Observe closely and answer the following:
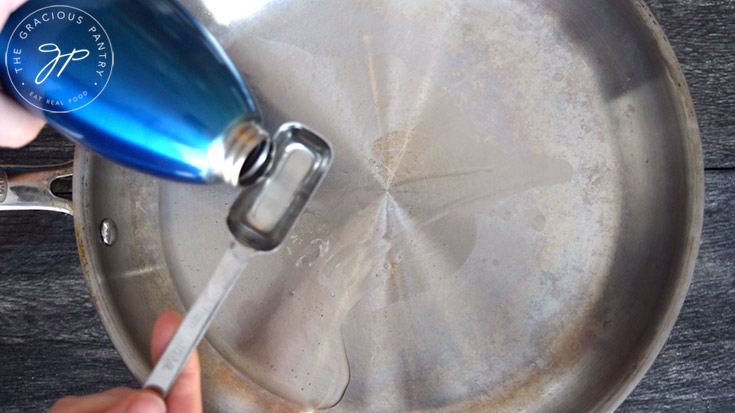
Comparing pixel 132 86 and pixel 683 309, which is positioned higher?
pixel 132 86

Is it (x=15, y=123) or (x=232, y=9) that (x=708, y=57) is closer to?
(x=232, y=9)

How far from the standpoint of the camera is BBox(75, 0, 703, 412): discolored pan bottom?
1.23 ft

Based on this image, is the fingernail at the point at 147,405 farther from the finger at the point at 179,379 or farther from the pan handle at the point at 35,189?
the pan handle at the point at 35,189

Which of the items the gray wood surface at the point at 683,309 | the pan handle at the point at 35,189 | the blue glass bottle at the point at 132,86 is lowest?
the gray wood surface at the point at 683,309

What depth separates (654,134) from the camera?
1.21 ft

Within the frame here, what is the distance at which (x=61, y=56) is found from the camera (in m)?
0.28

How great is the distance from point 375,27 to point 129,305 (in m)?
0.25

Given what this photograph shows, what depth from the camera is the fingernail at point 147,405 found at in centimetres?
27

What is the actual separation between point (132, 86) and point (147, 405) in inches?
6.0

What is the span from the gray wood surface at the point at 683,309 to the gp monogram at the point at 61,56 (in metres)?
0.17

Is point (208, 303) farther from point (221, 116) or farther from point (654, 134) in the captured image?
point (654, 134)

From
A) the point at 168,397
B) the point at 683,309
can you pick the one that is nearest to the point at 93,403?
the point at 168,397

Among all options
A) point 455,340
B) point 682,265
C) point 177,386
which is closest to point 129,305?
point 177,386

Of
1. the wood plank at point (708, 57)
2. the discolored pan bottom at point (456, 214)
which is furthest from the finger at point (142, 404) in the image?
the wood plank at point (708, 57)
